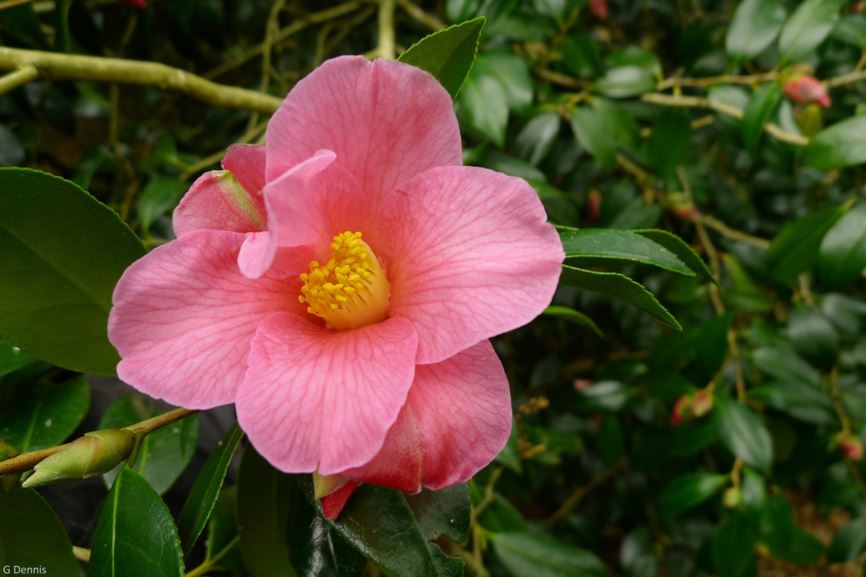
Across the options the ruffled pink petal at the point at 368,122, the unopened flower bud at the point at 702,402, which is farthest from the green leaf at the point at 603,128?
the ruffled pink petal at the point at 368,122

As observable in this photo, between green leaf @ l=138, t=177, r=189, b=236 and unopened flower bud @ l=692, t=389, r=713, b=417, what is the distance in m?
1.02

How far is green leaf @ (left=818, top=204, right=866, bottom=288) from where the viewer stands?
1.04m

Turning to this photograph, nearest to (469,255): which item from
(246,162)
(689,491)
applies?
(246,162)

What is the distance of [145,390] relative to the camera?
48cm

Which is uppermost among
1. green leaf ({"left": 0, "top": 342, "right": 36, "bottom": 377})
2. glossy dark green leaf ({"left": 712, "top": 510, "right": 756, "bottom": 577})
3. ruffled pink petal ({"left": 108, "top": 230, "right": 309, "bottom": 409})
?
ruffled pink petal ({"left": 108, "top": 230, "right": 309, "bottom": 409})

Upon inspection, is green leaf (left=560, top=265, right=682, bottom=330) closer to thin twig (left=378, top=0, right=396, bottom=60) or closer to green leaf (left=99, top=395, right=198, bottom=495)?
green leaf (left=99, top=395, right=198, bottom=495)

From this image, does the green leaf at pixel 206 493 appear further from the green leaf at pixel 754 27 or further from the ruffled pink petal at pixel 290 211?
the green leaf at pixel 754 27

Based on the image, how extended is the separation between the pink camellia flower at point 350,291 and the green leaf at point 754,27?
3.22ft

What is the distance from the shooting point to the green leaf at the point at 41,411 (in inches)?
28.6

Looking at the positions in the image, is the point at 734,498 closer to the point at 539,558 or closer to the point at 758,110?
the point at 539,558

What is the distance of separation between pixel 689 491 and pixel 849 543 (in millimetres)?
453

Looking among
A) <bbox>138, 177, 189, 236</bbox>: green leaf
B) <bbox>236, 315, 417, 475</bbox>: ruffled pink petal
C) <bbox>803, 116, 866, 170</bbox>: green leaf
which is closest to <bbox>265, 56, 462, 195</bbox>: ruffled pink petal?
<bbox>236, 315, 417, 475</bbox>: ruffled pink petal

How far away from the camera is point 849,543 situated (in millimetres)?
1470

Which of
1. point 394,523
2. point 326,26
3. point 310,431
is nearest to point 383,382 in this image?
point 310,431
